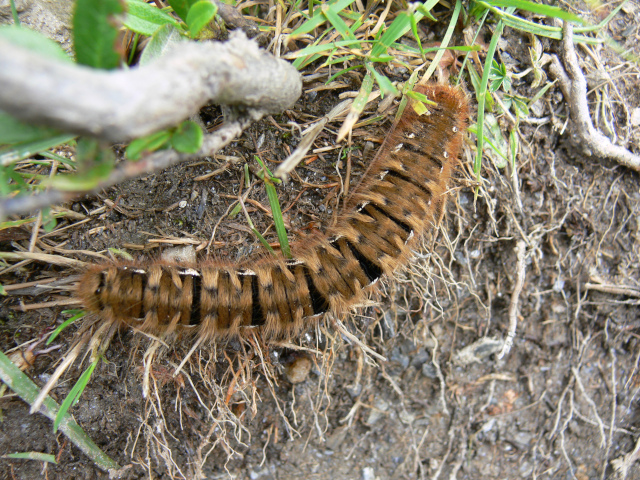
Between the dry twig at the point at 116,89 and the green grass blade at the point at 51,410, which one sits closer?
the dry twig at the point at 116,89

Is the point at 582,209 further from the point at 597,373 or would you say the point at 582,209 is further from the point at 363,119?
the point at 363,119

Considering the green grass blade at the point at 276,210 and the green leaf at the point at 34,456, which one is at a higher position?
the green grass blade at the point at 276,210

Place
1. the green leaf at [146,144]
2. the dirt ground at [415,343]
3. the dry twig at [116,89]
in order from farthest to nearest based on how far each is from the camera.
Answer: the dirt ground at [415,343] < the green leaf at [146,144] < the dry twig at [116,89]

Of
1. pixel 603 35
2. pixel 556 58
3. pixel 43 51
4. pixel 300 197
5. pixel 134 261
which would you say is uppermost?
pixel 603 35

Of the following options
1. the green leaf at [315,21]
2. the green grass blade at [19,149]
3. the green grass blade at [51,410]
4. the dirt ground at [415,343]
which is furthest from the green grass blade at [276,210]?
the green grass blade at [51,410]

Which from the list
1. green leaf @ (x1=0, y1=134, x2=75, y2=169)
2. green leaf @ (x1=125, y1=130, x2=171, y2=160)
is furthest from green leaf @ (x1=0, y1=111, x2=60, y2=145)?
green leaf @ (x1=125, y1=130, x2=171, y2=160)

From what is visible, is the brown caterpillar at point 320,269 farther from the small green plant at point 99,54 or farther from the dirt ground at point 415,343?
the small green plant at point 99,54

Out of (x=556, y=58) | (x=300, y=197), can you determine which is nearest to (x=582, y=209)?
(x=556, y=58)

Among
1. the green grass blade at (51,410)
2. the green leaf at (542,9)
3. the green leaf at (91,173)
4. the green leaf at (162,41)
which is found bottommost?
the green grass blade at (51,410)
